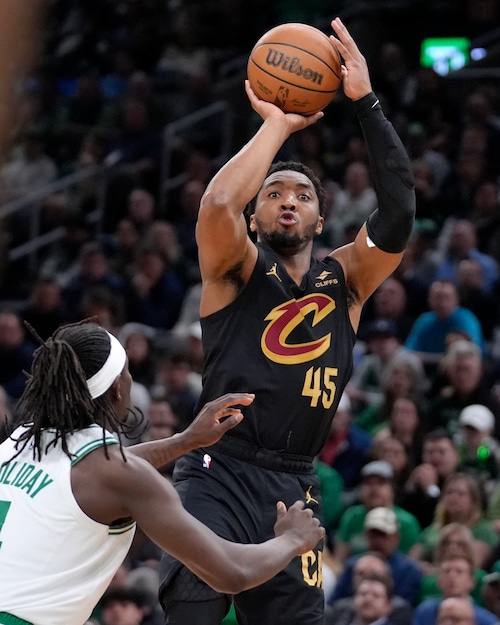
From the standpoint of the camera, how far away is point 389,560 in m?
7.38

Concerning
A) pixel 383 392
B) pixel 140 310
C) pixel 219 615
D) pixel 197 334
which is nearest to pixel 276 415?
pixel 219 615

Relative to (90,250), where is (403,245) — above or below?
above

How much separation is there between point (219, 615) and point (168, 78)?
1062 centimetres

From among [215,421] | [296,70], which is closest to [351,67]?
[296,70]

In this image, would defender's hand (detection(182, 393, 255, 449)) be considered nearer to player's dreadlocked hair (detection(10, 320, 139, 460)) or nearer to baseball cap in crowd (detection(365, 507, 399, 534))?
player's dreadlocked hair (detection(10, 320, 139, 460))

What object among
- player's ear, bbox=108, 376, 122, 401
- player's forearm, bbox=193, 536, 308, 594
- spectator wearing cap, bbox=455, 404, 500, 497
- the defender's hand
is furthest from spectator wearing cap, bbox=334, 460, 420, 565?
player's ear, bbox=108, 376, 122, 401

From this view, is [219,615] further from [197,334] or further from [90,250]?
[90,250]

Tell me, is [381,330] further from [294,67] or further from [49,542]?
[49,542]

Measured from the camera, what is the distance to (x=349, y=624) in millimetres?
6957

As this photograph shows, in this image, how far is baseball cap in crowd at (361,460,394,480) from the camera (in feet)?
25.7

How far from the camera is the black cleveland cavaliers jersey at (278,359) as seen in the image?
455 cm

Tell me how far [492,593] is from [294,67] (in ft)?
10.9

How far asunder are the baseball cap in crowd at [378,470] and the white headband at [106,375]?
14.0ft

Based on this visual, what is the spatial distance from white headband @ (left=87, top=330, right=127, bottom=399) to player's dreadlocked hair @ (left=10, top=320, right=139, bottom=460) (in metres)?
0.01
